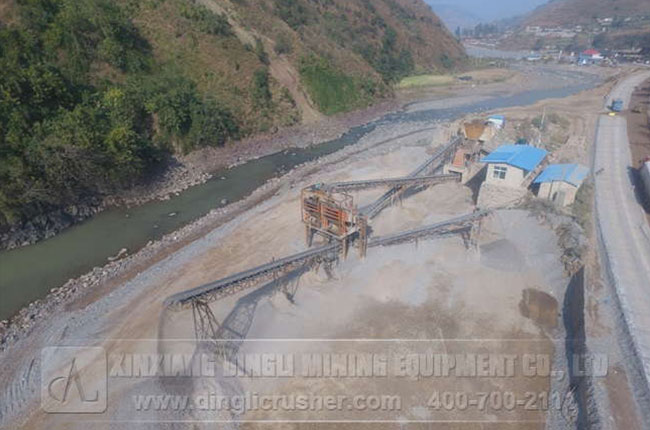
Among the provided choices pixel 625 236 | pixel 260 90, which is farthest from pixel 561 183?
pixel 260 90

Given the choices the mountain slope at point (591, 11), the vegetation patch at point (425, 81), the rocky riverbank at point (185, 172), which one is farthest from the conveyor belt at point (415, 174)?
the mountain slope at point (591, 11)

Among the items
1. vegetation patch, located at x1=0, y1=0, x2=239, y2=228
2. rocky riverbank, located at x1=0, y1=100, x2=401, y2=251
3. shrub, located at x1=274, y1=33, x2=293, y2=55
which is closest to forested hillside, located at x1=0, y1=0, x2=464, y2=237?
vegetation patch, located at x1=0, y1=0, x2=239, y2=228

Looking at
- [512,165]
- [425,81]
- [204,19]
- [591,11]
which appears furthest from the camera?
[591,11]

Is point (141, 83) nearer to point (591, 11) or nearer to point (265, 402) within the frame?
point (265, 402)

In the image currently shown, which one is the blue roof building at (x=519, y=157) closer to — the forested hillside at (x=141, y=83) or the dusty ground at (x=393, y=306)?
the dusty ground at (x=393, y=306)

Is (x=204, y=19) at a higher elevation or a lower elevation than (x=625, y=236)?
higher

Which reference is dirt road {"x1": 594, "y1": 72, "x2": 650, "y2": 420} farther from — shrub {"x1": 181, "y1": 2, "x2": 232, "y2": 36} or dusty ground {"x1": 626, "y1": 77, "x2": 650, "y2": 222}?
shrub {"x1": 181, "y1": 2, "x2": 232, "y2": 36}

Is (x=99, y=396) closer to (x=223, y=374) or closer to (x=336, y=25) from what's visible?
(x=223, y=374)

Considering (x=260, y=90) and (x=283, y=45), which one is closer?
(x=260, y=90)
